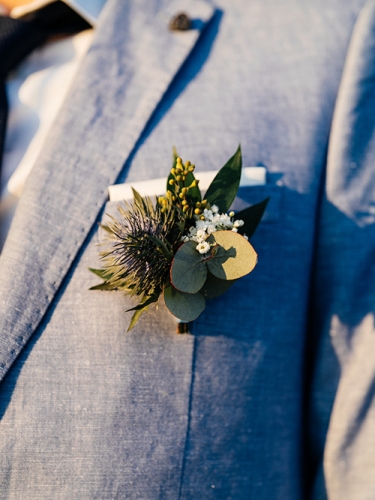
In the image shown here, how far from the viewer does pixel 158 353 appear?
2.39 feet

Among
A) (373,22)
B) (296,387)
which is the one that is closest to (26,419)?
(296,387)

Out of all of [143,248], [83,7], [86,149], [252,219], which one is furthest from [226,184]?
[83,7]

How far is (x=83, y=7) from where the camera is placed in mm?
982

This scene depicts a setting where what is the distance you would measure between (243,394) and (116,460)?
25cm

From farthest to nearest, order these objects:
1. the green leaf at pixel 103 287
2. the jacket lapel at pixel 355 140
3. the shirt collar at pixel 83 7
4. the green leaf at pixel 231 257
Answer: the shirt collar at pixel 83 7 < the jacket lapel at pixel 355 140 < the green leaf at pixel 103 287 < the green leaf at pixel 231 257

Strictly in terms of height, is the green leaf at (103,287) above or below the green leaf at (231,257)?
below

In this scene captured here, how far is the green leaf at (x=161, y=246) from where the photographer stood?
0.56 meters

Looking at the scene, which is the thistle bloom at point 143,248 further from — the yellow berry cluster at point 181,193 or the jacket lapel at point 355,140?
the jacket lapel at point 355,140

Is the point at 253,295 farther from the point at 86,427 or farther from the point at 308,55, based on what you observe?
the point at 308,55

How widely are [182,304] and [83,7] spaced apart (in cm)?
81

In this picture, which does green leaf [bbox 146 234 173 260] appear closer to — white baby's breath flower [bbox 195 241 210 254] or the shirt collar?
white baby's breath flower [bbox 195 241 210 254]

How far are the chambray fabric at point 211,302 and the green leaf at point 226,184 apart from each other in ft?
0.48

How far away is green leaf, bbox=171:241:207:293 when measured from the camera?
560mm

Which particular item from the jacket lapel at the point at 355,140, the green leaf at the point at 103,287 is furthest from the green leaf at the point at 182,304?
the jacket lapel at the point at 355,140
